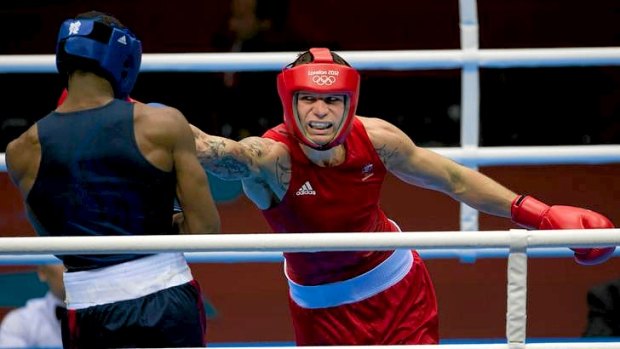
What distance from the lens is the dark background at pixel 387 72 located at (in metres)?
5.52

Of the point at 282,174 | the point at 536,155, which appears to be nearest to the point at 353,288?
the point at 282,174

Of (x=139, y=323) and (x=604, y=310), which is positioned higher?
(x=139, y=323)

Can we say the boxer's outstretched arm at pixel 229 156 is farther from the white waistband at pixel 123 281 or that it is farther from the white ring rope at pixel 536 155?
the white ring rope at pixel 536 155

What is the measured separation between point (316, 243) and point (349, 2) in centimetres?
402

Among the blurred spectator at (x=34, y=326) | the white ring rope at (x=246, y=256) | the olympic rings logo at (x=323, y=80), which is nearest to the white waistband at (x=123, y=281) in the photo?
the olympic rings logo at (x=323, y=80)

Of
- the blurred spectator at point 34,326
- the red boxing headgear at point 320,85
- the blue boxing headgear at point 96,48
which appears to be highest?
the blue boxing headgear at point 96,48

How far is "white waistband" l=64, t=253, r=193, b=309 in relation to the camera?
282 cm

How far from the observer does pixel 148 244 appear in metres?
2.51

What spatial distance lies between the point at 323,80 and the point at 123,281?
0.77 m

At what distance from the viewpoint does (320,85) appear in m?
3.23

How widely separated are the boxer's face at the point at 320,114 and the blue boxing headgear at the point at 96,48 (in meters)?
0.54

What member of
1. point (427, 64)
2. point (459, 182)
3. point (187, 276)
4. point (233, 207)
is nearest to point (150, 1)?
point (233, 207)

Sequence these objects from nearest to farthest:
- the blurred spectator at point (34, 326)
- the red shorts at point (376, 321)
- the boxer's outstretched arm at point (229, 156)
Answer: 1. the boxer's outstretched arm at point (229, 156)
2. the red shorts at point (376, 321)
3. the blurred spectator at point (34, 326)

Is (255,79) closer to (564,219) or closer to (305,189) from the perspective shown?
(305,189)
